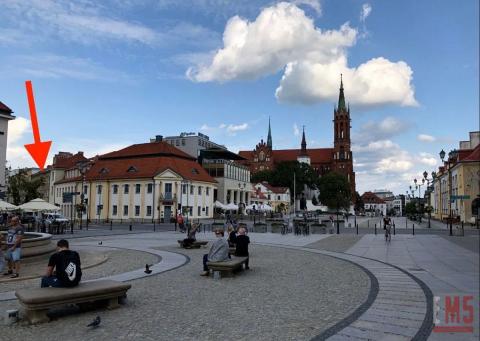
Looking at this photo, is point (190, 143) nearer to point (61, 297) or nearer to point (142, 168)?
point (142, 168)

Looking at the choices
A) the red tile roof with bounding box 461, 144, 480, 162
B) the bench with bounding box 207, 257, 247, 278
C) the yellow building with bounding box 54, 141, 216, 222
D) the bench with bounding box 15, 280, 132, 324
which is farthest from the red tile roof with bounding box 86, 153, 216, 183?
the bench with bounding box 15, 280, 132, 324

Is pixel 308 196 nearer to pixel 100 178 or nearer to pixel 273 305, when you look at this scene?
pixel 100 178

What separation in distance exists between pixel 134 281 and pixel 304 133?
173m

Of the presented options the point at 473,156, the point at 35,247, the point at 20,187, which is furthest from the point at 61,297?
the point at 20,187

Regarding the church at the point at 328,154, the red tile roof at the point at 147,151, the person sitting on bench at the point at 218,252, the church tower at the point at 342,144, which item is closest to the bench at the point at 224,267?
the person sitting on bench at the point at 218,252

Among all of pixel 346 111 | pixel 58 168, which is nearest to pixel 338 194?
pixel 346 111

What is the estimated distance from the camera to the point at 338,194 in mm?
131875

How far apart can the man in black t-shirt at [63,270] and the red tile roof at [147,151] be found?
201 feet

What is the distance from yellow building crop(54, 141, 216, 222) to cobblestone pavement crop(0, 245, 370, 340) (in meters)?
50.9

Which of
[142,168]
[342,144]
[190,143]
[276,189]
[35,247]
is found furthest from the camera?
[342,144]

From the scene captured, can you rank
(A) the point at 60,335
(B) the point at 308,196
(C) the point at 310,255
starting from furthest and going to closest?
(B) the point at 308,196 < (C) the point at 310,255 < (A) the point at 60,335

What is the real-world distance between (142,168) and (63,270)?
202 feet

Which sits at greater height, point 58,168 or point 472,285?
point 58,168

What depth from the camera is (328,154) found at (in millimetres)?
178375
